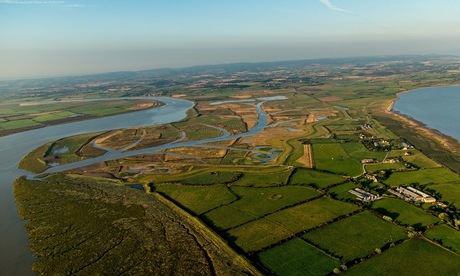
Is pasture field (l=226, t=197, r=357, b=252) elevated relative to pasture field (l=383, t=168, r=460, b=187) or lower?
elevated

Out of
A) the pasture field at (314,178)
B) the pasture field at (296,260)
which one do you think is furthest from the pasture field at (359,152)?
the pasture field at (296,260)

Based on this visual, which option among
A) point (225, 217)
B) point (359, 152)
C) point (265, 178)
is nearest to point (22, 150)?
point (265, 178)

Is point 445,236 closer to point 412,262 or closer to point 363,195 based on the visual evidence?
point 412,262

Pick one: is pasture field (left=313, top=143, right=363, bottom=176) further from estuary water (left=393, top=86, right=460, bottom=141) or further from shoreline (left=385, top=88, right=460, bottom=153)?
estuary water (left=393, top=86, right=460, bottom=141)

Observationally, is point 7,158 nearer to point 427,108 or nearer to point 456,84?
point 427,108

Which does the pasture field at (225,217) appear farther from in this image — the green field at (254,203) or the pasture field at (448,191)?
the pasture field at (448,191)

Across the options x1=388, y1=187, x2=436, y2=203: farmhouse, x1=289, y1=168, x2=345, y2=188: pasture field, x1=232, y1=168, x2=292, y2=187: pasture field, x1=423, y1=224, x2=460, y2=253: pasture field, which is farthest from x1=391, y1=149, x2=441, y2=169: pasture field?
x1=232, y1=168, x2=292, y2=187: pasture field
